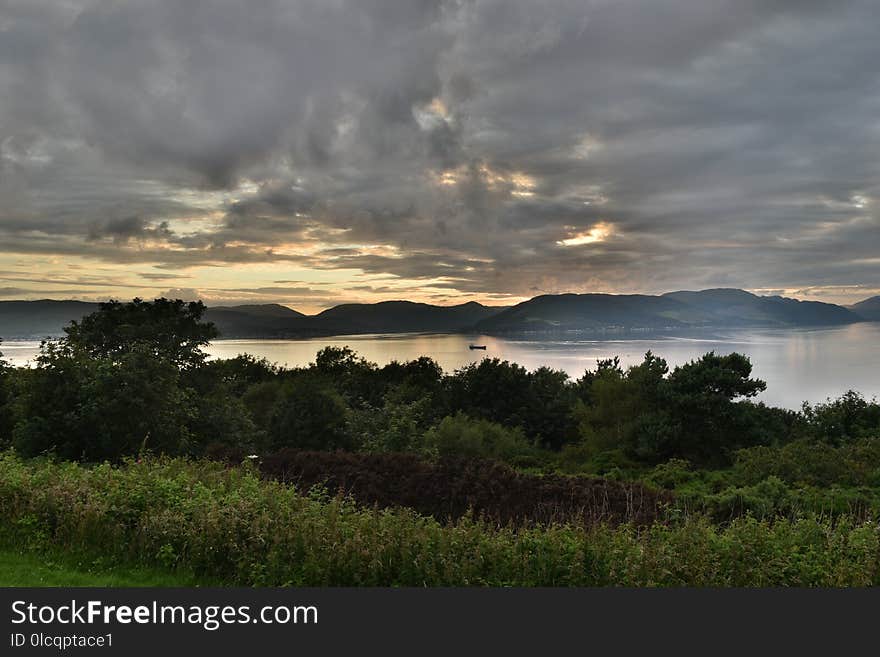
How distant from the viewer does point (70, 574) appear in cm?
727

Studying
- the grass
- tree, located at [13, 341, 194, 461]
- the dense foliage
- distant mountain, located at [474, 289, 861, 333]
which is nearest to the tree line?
tree, located at [13, 341, 194, 461]

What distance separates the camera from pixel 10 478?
9.36 meters

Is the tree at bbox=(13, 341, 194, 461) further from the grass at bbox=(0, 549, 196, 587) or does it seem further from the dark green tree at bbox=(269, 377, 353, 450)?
the dark green tree at bbox=(269, 377, 353, 450)

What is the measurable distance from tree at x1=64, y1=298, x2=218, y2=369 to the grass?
2216 cm

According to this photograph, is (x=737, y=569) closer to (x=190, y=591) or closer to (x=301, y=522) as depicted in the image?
(x=301, y=522)

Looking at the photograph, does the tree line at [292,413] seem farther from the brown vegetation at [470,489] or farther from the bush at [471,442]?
the brown vegetation at [470,489]

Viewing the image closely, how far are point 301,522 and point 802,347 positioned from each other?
9141 centimetres

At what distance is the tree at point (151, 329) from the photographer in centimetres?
2981

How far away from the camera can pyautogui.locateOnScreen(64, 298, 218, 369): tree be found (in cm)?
2981

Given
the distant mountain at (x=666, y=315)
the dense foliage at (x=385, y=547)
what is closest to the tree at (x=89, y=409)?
the dense foliage at (x=385, y=547)

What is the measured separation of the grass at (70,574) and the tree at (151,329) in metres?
22.2

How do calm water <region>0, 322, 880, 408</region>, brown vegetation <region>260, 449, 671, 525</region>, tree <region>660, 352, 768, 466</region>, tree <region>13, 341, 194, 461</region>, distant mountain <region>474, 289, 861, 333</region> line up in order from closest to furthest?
brown vegetation <region>260, 449, 671, 525</region>, tree <region>13, 341, 194, 461</region>, tree <region>660, 352, 768, 466</region>, calm water <region>0, 322, 880, 408</region>, distant mountain <region>474, 289, 861, 333</region>

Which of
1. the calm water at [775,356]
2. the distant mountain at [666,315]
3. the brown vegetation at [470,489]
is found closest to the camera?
the brown vegetation at [470,489]

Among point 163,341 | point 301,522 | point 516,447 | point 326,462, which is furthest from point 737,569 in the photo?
point 163,341
